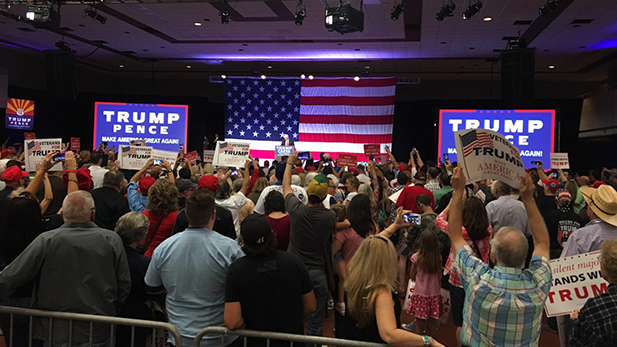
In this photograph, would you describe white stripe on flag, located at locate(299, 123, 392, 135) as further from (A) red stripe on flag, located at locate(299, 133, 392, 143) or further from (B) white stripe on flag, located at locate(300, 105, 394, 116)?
(B) white stripe on flag, located at locate(300, 105, 394, 116)

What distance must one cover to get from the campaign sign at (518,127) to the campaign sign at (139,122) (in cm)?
889

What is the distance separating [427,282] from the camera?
5.08 meters

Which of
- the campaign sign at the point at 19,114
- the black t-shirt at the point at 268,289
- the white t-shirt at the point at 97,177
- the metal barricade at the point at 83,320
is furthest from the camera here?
the campaign sign at the point at 19,114

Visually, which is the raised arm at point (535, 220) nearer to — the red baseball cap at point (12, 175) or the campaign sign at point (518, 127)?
the red baseball cap at point (12, 175)

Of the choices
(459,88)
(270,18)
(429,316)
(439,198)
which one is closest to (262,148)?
(270,18)

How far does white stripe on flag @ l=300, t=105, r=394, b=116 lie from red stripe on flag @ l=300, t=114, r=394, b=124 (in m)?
0.10

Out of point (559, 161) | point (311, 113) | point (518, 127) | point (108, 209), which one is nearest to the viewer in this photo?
point (108, 209)

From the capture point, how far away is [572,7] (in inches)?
479

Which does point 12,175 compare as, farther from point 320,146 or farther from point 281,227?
point 320,146

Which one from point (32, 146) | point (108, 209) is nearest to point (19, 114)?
point (32, 146)

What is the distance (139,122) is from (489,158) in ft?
57.9

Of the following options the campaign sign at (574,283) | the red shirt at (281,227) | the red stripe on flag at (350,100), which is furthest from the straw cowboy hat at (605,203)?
the red stripe on flag at (350,100)

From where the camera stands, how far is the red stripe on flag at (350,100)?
18688 mm

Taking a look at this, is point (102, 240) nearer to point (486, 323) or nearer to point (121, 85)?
point (486, 323)
